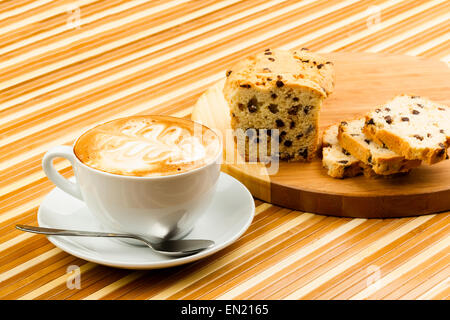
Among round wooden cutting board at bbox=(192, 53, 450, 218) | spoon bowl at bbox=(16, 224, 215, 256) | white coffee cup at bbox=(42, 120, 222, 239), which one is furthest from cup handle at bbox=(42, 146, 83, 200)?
round wooden cutting board at bbox=(192, 53, 450, 218)

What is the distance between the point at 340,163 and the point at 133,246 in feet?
2.25

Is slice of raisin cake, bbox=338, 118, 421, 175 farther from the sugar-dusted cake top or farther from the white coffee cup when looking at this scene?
Result: the white coffee cup

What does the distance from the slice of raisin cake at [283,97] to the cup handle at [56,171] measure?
0.61 metres

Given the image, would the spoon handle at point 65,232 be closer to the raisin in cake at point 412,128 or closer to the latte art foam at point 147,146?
the latte art foam at point 147,146

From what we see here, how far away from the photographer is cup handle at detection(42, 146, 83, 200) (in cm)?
155

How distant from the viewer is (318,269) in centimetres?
158

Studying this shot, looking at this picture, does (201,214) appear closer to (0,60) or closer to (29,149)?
(29,149)

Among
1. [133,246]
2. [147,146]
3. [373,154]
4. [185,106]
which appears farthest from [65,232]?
[185,106]

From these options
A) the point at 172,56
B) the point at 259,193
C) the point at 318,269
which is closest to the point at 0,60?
the point at 172,56

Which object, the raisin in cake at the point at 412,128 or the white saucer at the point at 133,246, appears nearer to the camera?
the white saucer at the point at 133,246

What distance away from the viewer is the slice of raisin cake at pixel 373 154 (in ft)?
6.04

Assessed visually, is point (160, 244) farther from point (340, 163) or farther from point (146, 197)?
point (340, 163)

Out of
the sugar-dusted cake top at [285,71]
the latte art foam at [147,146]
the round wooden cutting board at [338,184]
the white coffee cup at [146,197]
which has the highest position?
the sugar-dusted cake top at [285,71]

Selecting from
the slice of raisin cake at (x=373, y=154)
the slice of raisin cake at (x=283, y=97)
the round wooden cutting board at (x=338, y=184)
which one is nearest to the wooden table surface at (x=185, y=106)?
the round wooden cutting board at (x=338, y=184)
